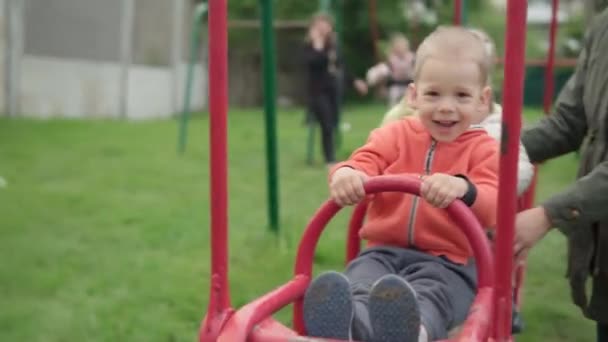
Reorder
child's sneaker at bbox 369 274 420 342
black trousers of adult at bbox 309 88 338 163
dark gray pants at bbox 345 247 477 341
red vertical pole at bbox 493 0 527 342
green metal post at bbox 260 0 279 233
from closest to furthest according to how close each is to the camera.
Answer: red vertical pole at bbox 493 0 527 342, child's sneaker at bbox 369 274 420 342, dark gray pants at bbox 345 247 477 341, green metal post at bbox 260 0 279 233, black trousers of adult at bbox 309 88 338 163

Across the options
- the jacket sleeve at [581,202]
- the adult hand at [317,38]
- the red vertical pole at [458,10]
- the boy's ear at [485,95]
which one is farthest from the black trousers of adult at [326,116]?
the jacket sleeve at [581,202]

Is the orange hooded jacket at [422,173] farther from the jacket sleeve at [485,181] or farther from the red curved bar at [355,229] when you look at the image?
the red curved bar at [355,229]

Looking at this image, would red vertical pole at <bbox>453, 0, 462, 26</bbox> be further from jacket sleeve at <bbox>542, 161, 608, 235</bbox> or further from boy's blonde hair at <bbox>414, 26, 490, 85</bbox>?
jacket sleeve at <bbox>542, 161, 608, 235</bbox>

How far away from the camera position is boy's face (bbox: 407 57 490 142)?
6.51ft

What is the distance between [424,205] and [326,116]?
563 centimetres

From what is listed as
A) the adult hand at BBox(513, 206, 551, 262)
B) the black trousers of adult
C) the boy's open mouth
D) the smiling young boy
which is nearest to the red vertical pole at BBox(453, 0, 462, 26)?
the smiling young boy

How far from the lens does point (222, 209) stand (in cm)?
183

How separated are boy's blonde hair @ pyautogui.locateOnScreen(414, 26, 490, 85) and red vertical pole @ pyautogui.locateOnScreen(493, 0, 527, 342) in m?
0.47

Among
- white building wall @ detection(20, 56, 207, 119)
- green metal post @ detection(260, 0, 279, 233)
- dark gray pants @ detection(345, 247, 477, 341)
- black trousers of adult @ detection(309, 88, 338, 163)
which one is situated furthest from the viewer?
white building wall @ detection(20, 56, 207, 119)

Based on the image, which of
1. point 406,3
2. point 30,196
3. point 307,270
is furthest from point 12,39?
point 406,3

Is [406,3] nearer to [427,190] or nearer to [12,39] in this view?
[12,39]

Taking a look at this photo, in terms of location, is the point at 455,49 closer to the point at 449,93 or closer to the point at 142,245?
the point at 449,93

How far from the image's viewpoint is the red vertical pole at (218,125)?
5.93ft

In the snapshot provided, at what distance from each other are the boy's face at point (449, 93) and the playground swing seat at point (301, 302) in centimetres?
23
